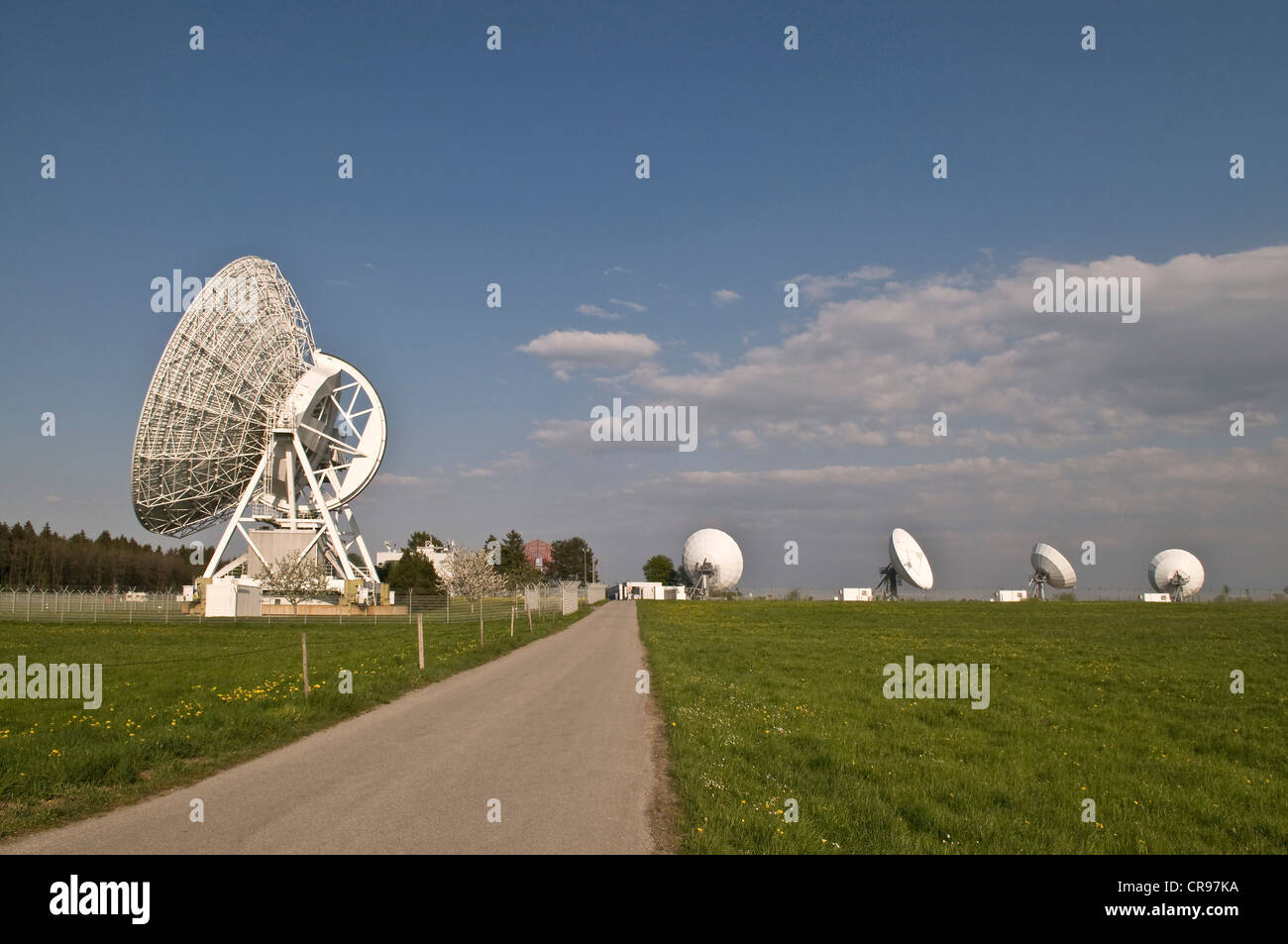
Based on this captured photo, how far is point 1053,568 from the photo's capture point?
8556 centimetres

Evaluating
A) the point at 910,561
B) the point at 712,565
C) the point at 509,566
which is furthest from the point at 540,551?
the point at 910,561

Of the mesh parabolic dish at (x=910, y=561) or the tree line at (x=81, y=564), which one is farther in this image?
the tree line at (x=81, y=564)

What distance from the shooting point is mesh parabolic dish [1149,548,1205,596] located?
286ft

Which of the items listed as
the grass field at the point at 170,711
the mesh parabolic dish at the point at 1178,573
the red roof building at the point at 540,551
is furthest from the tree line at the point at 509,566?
the mesh parabolic dish at the point at 1178,573

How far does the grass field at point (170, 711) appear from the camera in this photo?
913 centimetres

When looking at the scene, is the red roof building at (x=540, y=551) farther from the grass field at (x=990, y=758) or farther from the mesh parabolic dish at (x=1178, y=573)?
the grass field at (x=990, y=758)

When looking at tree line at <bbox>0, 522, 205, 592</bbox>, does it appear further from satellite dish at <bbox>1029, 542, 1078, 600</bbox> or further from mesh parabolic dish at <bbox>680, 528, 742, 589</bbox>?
satellite dish at <bbox>1029, 542, 1078, 600</bbox>

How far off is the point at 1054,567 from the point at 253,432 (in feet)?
240

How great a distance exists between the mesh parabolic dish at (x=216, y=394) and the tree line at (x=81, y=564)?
190 feet

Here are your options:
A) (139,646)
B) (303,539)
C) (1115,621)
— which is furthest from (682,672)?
(303,539)
